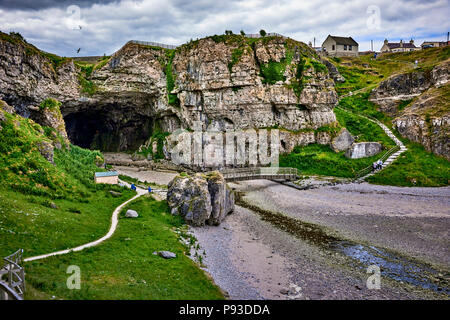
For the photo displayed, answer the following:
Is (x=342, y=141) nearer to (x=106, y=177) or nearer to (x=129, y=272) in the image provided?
(x=106, y=177)

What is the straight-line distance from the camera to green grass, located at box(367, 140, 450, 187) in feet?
152

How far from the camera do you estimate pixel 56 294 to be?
46.0ft

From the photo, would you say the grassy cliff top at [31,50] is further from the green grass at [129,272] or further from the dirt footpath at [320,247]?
the dirt footpath at [320,247]

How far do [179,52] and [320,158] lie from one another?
40.4 meters

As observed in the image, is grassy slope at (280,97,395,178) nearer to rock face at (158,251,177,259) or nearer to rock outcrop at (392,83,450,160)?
rock outcrop at (392,83,450,160)

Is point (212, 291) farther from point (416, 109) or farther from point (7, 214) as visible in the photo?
point (416, 109)

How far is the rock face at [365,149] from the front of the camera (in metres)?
57.3

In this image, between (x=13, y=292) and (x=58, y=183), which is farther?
(x=58, y=183)

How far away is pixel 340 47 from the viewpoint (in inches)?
4451

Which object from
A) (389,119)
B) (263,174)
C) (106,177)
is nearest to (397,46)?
(389,119)

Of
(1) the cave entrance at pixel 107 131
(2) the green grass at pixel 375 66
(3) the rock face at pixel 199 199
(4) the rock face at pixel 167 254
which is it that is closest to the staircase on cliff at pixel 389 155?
(2) the green grass at pixel 375 66

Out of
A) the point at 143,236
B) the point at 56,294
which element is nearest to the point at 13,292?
the point at 56,294

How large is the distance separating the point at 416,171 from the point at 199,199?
1493 inches

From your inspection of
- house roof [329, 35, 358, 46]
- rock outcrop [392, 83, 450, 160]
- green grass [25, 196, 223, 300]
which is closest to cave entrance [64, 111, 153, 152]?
green grass [25, 196, 223, 300]
